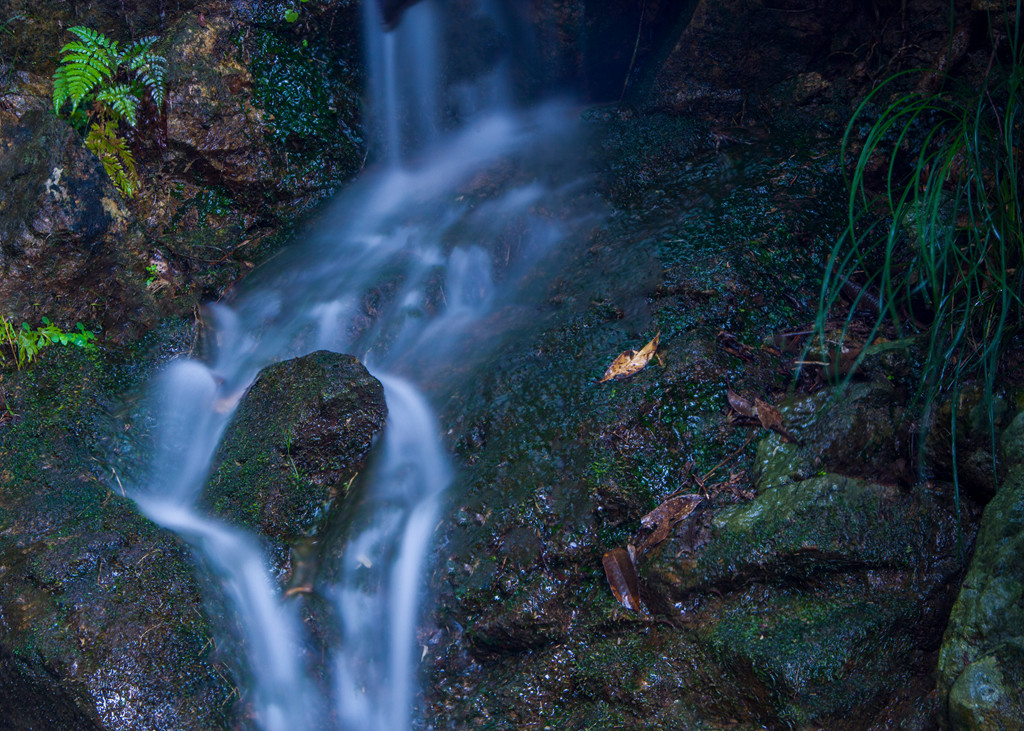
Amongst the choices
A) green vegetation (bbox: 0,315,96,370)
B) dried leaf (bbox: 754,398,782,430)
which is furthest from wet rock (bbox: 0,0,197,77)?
dried leaf (bbox: 754,398,782,430)

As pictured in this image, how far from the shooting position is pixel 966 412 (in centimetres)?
258

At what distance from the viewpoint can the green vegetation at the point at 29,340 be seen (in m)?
4.21

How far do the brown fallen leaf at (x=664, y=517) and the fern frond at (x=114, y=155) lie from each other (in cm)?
422

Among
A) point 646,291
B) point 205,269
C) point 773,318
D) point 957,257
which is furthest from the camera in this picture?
point 205,269

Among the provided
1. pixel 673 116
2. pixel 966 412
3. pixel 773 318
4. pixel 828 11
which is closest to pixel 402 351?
pixel 773 318

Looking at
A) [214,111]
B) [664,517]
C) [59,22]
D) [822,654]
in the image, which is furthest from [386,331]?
[59,22]

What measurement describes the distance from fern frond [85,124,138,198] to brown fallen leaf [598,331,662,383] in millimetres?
3691

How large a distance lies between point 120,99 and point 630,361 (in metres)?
3.95

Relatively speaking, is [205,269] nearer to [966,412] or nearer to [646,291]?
[646,291]

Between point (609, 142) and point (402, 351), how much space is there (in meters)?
2.37

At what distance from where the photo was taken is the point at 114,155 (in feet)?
15.9

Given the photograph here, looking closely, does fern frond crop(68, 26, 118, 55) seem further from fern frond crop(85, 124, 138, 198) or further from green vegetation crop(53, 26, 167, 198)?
fern frond crop(85, 124, 138, 198)

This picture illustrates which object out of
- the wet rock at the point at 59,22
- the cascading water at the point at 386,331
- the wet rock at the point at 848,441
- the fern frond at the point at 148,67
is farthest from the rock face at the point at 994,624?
the wet rock at the point at 59,22

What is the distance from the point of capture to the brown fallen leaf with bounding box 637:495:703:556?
292 centimetres
